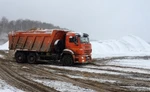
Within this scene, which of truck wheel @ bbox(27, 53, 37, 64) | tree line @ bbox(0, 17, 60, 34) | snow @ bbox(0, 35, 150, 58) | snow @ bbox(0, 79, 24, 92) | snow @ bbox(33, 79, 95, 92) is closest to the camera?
snow @ bbox(0, 79, 24, 92)

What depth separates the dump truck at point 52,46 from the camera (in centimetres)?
2392

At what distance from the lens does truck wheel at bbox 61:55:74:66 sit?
24.0 meters

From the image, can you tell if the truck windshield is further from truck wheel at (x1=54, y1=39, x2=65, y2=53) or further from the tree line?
the tree line

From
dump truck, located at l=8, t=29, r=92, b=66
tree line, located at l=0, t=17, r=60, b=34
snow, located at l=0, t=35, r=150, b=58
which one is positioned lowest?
snow, located at l=0, t=35, r=150, b=58

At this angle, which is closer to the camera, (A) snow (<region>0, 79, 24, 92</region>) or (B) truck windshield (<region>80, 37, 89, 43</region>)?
A: (A) snow (<region>0, 79, 24, 92</region>)

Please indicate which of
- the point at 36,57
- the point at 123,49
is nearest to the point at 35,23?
the point at 123,49

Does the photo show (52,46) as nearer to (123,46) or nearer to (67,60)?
(67,60)

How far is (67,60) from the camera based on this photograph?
2414 cm

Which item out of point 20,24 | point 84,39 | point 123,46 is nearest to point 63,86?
point 84,39

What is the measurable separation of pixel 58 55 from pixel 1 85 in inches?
445

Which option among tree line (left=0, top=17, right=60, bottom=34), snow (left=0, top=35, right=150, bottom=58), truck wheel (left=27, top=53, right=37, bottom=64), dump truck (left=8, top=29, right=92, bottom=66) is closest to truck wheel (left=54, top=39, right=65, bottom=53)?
dump truck (left=8, top=29, right=92, bottom=66)

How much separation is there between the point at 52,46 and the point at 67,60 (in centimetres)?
197

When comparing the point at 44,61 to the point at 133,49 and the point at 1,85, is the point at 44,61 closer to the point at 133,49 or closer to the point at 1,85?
the point at 1,85

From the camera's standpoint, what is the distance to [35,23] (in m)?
125
